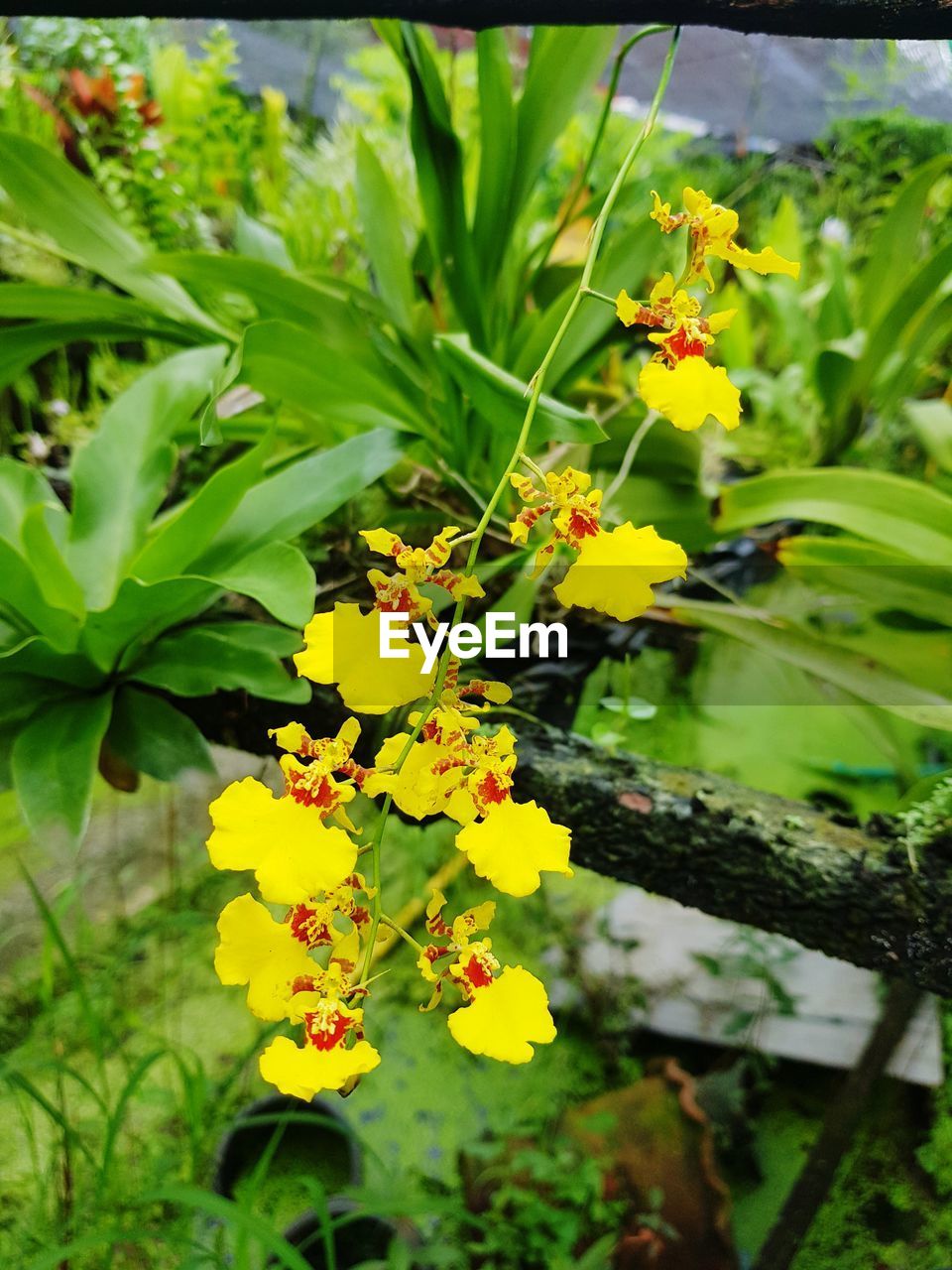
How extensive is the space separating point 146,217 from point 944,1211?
1600 mm

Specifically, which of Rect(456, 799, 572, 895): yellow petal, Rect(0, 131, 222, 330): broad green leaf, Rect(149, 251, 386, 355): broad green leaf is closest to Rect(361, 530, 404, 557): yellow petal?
Rect(456, 799, 572, 895): yellow petal

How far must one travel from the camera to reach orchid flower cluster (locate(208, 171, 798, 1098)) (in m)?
0.29

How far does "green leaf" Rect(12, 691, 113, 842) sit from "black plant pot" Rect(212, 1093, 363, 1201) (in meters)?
0.37

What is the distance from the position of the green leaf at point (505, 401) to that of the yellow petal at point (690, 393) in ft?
0.55

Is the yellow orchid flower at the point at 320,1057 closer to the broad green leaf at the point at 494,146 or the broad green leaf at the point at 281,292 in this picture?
the broad green leaf at the point at 281,292

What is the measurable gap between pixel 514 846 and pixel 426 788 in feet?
0.15

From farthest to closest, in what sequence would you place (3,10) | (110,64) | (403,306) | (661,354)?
(110,64)
(403,306)
(3,10)
(661,354)

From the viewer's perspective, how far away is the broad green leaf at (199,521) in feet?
2.10

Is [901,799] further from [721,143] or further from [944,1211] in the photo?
[721,143]

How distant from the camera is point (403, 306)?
92cm

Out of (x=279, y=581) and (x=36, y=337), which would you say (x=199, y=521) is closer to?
(x=279, y=581)

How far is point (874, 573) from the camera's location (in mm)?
774

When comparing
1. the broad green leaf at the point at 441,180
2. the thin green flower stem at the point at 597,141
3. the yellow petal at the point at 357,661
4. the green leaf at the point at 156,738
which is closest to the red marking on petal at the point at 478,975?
the yellow petal at the point at 357,661

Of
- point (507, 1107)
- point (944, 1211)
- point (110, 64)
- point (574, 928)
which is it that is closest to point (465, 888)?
point (574, 928)
